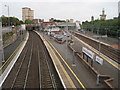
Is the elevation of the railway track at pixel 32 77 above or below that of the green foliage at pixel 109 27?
below

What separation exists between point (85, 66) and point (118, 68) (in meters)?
3.21

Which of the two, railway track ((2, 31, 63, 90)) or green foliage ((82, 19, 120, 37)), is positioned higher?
green foliage ((82, 19, 120, 37))

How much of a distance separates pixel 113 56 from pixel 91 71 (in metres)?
7.12

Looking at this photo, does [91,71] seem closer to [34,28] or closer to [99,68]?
[99,68]

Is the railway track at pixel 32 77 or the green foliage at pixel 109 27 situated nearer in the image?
the railway track at pixel 32 77

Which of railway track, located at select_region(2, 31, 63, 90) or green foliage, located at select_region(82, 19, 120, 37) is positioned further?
green foliage, located at select_region(82, 19, 120, 37)

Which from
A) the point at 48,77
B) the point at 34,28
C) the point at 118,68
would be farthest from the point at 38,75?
the point at 34,28

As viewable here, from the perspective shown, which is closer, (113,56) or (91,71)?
(91,71)

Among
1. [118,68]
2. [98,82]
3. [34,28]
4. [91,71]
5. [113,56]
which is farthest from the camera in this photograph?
[34,28]

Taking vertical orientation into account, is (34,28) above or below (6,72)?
above

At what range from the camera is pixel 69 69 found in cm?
1655

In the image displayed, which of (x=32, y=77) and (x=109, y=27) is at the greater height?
(x=109, y=27)

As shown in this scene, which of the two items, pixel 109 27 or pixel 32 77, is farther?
pixel 109 27

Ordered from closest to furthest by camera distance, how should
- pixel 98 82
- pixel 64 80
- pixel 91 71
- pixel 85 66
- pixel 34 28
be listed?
pixel 98 82 < pixel 64 80 < pixel 91 71 < pixel 85 66 < pixel 34 28
